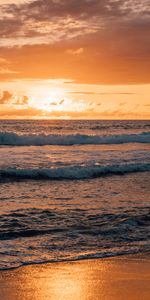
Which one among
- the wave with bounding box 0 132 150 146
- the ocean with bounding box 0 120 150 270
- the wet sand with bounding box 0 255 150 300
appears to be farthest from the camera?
the wave with bounding box 0 132 150 146

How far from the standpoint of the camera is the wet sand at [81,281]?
5422 millimetres

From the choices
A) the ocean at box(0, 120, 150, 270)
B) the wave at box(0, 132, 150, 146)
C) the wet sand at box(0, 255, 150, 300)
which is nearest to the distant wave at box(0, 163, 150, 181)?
the ocean at box(0, 120, 150, 270)

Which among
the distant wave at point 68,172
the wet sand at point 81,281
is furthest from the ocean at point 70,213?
the wet sand at point 81,281

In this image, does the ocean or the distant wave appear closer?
the ocean

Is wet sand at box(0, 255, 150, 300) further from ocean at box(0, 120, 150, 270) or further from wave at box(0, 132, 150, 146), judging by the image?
wave at box(0, 132, 150, 146)

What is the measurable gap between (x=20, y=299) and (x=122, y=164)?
51.0ft

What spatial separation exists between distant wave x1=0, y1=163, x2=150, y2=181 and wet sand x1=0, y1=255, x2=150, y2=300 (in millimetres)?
10143

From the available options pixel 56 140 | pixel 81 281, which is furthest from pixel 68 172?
pixel 56 140

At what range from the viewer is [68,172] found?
18.2 meters

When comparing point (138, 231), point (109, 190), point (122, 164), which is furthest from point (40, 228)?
point (122, 164)

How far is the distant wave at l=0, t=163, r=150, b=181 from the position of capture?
17.1 meters

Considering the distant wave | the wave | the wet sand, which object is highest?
the wet sand

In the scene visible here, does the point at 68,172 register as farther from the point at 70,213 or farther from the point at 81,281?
the point at 81,281

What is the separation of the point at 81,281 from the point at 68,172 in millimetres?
12277
